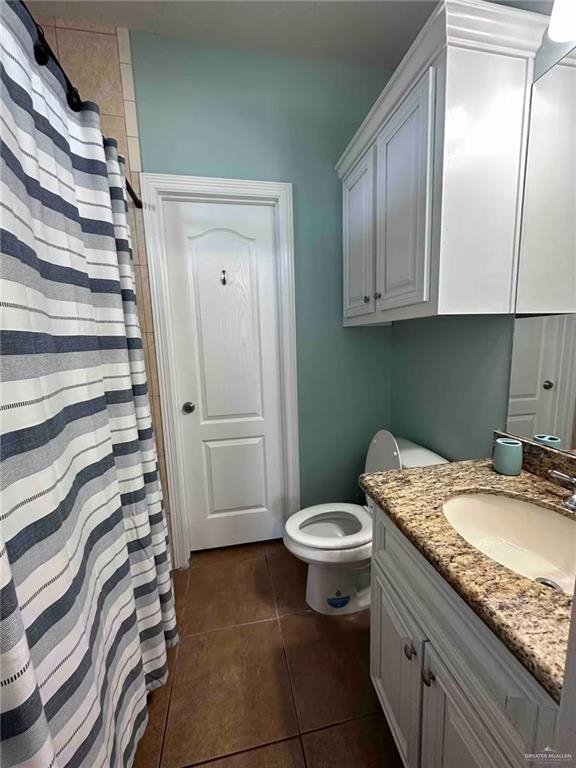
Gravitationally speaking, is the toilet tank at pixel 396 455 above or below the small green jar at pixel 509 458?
below

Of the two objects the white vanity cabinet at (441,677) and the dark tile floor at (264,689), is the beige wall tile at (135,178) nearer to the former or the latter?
the white vanity cabinet at (441,677)

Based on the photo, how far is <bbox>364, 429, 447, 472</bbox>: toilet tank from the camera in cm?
138

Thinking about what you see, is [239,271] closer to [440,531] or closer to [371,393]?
[371,393]

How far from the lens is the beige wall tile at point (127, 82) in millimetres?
1446

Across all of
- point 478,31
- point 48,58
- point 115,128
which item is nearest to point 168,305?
point 115,128

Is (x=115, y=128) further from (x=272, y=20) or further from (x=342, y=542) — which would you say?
(x=342, y=542)

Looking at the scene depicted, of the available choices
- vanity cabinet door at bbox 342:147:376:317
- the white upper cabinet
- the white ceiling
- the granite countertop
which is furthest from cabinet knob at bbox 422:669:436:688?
the white ceiling

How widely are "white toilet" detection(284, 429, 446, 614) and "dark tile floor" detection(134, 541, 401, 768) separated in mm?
83

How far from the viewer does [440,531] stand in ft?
2.32

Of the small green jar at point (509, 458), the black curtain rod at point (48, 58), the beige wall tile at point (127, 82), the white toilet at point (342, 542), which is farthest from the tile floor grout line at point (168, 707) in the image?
the beige wall tile at point (127, 82)

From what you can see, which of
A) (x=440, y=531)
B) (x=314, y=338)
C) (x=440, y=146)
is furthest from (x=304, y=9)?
(x=440, y=531)

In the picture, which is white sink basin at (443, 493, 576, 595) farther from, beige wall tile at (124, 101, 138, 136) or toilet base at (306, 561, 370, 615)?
beige wall tile at (124, 101, 138, 136)

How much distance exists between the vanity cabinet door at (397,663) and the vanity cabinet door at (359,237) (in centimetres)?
108

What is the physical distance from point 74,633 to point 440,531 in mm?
811
